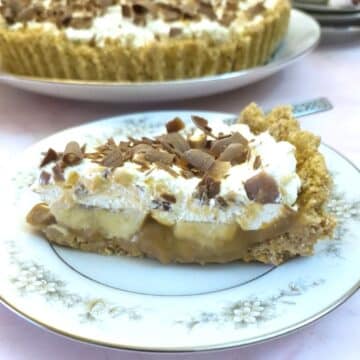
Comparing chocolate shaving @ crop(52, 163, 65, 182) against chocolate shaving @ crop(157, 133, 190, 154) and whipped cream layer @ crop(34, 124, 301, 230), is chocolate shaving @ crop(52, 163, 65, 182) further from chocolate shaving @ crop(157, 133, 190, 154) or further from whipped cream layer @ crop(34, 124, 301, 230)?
chocolate shaving @ crop(157, 133, 190, 154)

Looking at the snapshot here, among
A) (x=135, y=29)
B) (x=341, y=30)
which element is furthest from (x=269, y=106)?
(x=341, y=30)

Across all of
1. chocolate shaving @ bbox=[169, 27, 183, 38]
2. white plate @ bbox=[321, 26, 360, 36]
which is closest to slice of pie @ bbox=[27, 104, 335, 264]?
chocolate shaving @ bbox=[169, 27, 183, 38]

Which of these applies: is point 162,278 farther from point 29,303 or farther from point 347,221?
point 347,221

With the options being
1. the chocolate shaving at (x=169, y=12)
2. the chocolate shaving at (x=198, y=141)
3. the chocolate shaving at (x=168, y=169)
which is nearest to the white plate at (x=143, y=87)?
the chocolate shaving at (x=169, y=12)

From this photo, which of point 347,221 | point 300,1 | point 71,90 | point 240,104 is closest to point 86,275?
point 347,221

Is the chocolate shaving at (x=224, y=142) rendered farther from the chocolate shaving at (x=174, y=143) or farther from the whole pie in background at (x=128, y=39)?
the whole pie in background at (x=128, y=39)

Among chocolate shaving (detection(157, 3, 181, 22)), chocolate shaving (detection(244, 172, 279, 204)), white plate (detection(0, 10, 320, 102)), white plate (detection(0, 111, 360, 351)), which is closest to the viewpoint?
white plate (detection(0, 111, 360, 351))
